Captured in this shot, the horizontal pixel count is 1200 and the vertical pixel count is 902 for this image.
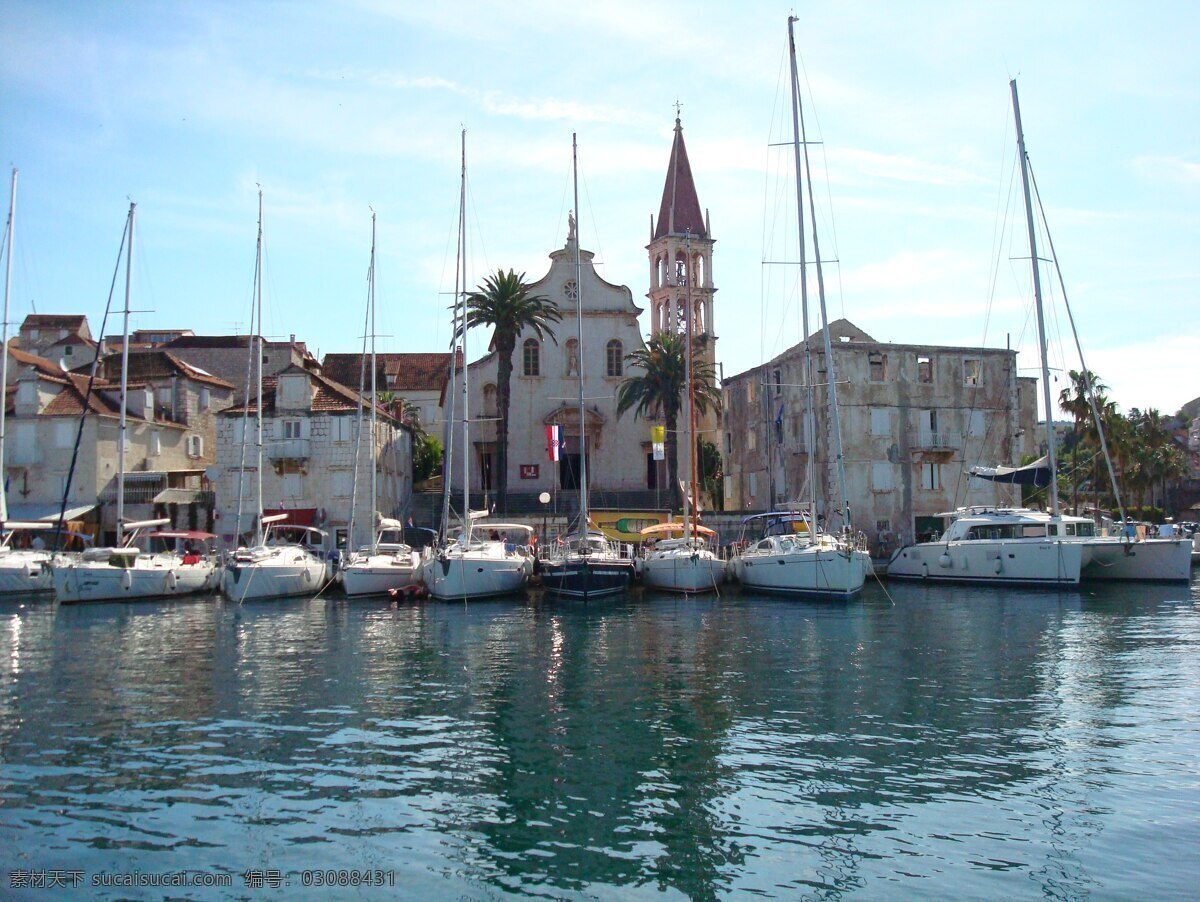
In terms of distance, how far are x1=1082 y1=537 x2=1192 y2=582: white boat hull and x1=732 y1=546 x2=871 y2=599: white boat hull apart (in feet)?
35.2

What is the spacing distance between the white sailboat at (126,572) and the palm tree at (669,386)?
2548 centimetres

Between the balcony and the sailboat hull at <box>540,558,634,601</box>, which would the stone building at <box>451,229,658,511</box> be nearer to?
the balcony

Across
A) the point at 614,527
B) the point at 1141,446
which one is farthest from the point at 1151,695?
the point at 1141,446

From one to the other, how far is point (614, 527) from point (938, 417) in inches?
821

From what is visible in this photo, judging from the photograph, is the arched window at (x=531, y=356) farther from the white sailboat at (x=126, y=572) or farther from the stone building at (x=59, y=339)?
the stone building at (x=59, y=339)

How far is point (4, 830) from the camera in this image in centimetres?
1230

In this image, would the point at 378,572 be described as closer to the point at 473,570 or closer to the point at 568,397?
the point at 473,570

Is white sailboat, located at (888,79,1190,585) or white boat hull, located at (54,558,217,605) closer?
white boat hull, located at (54,558,217,605)

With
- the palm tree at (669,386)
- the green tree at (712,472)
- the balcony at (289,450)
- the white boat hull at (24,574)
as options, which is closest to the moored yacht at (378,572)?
the balcony at (289,450)

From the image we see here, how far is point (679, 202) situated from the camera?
243ft

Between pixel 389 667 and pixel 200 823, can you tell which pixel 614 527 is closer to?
pixel 389 667

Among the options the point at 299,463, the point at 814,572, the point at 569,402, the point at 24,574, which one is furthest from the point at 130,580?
the point at 569,402

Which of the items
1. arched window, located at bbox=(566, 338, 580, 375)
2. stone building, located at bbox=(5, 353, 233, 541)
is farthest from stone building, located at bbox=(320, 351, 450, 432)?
stone building, located at bbox=(5, 353, 233, 541)

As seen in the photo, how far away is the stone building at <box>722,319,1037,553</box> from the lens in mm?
57938
